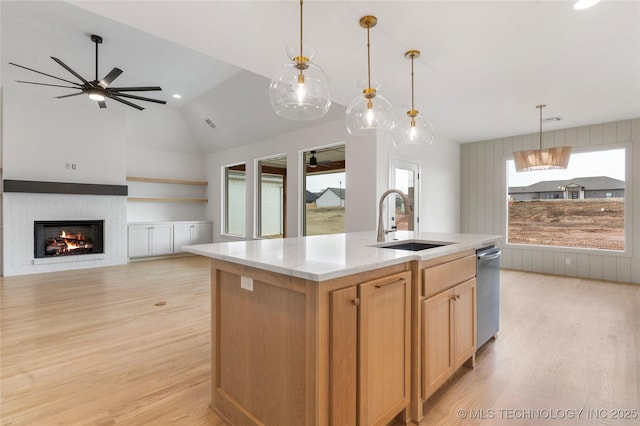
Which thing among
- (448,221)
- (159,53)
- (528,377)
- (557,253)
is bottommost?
(528,377)

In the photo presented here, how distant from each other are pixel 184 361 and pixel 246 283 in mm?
1351

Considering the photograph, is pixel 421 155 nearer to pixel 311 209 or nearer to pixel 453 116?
pixel 453 116

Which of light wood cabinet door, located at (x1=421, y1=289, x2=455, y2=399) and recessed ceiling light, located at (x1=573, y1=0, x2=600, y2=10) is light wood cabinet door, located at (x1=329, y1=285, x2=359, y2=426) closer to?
light wood cabinet door, located at (x1=421, y1=289, x2=455, y2=399)

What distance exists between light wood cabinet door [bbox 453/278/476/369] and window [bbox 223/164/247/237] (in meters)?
6.05

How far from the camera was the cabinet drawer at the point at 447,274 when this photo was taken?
1.76 m

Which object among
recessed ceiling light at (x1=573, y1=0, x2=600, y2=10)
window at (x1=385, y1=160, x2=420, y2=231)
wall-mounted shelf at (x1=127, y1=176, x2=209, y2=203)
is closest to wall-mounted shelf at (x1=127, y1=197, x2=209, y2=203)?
wall-mounted shelf at (x1=127, y1=176, x2=209, y2=203)

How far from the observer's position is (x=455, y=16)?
2217 mm

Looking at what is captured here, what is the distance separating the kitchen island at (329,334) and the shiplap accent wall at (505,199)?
195 inches

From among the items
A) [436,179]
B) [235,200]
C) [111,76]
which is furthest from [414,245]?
[235,200]

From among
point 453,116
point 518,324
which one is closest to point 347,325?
point 518,324

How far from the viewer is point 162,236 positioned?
721 centimetres

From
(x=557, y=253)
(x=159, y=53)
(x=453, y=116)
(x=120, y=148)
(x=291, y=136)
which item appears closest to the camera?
(x=159, y=53)

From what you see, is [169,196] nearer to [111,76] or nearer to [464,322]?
[111,76]

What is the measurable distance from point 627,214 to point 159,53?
25.3ft
